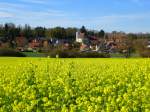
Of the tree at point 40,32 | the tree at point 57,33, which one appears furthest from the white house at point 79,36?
the tree at point 40,32

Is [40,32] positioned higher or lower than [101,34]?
higher

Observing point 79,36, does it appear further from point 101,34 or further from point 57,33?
point 101,34

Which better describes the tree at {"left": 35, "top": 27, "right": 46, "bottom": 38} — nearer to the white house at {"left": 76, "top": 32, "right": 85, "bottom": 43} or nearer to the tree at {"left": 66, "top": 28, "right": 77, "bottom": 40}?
the tree at {"left": 66, "top": 28, "right": 77, "bottom": 40}

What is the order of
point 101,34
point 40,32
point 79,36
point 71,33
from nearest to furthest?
point 79,36 → point 40,32 → point 71,33 → point 101,34

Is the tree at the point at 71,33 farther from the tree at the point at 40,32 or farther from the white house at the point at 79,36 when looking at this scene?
the tree at the point at 40,32

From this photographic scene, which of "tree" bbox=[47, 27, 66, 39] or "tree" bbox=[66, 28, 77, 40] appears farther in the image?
"tree" bbox=[66, 28, 77, 40]

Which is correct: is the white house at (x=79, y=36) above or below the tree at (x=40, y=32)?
below

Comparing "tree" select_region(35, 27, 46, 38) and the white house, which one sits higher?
"tree" select_region(35, 27, 46, 38)

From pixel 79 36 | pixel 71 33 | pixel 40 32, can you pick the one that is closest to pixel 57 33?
pixel 40 32

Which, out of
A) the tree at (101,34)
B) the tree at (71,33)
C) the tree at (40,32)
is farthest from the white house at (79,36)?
the tree at (40,32)

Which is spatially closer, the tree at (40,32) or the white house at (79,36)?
the white house at (79,36)

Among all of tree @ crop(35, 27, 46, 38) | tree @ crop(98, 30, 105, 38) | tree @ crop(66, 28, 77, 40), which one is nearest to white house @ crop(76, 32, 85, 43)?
tree @ crop(66, 28, 77, 40)

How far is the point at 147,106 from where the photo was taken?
26.3 feet

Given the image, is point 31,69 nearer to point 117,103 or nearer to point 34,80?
point 34,80
